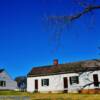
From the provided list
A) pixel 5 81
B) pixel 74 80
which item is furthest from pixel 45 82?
pixel 5 81

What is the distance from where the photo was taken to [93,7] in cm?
999

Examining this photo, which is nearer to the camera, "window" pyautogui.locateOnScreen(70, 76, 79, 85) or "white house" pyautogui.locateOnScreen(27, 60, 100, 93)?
"white house" pyautogui.locateOnScreen(27, 60, 100, 93)

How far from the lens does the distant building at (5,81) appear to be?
61.9 m

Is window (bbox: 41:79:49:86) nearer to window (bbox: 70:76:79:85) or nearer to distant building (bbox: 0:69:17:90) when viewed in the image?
window (bbox: 70:76:79:85)

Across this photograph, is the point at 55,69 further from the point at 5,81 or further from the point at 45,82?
the point at 5,81

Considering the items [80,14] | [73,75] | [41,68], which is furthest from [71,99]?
[41,68]

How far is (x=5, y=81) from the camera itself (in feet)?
207

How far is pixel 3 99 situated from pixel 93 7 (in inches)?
359

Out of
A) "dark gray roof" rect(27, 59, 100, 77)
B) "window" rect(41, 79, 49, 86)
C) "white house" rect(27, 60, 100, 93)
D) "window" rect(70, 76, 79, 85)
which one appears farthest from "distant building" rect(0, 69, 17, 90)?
"window" rect(70, 76, 79, 85)

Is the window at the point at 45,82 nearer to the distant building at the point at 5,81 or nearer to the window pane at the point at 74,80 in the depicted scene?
the window pane at the point at 74,80

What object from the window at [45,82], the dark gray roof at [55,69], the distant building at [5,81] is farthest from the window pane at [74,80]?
the distant building at [5,81]

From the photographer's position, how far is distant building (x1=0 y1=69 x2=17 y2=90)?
6190 cm

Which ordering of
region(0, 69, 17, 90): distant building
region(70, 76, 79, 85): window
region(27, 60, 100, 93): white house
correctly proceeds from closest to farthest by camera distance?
region(27, 60, 100, 93): white house
region(70, 76, 79, 85): window
region(0, 69, 17, 90): distant building

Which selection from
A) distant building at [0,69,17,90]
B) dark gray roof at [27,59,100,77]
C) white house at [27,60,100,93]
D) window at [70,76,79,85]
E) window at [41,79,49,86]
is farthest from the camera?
distant building at [0,69,17,90]
